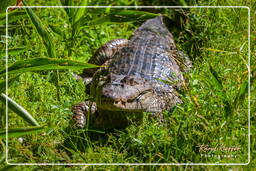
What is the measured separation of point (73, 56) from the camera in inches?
232

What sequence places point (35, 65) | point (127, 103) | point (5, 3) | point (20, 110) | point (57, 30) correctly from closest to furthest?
point (20, 110), point (35, 65), point (127, 103), point (5, 3), point (57, 30)

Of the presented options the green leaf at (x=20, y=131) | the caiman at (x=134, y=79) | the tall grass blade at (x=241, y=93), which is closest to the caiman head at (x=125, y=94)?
the caiman at (x=134, y=79)

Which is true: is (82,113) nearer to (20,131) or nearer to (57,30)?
(20,131)

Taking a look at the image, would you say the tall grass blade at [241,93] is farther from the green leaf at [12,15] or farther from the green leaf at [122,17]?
the green leaf at [12,15]

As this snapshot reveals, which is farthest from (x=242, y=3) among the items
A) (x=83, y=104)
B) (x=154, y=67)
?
(x=83, y=104)

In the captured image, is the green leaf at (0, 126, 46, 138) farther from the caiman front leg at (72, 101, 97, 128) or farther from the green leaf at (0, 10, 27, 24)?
the green leaf at (0, 10, 27, 24)

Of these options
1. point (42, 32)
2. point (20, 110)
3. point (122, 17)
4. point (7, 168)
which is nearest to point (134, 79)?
point (42, 32)

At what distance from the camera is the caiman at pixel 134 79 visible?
4.38 meters

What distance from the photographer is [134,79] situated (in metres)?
4.62

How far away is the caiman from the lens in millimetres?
4375

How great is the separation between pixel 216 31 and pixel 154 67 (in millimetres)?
826

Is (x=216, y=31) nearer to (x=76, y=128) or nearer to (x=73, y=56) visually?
(x=73, y=56)

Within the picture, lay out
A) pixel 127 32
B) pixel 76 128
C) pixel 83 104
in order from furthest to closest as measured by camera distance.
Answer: pixel 127 32 < pixel 83 104 < pixel 76 128

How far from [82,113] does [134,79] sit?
Answer: 61 cm
